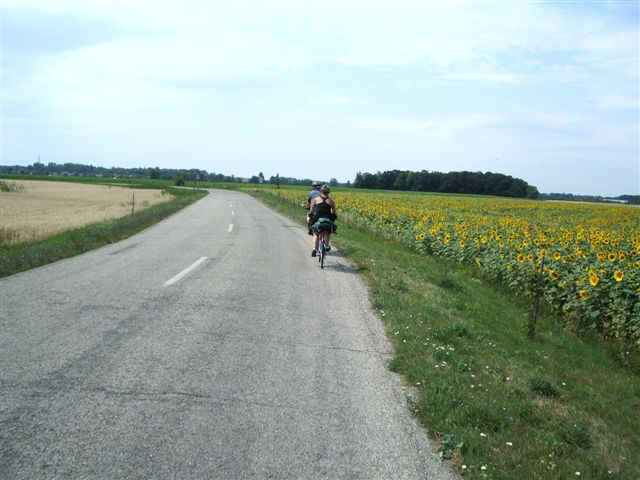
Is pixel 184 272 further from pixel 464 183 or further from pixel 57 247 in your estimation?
pixel 464 183

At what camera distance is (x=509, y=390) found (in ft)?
15.5

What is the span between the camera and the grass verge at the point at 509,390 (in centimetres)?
355

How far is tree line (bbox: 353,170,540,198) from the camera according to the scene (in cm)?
9662

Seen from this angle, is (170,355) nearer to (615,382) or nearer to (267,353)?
(267,353)

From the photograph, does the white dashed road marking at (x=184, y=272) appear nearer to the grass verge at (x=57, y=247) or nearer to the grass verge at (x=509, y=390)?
the grass verge at (x=57, y=247)

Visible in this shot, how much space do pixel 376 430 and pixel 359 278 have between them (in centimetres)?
647

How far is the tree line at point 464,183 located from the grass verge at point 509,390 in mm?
96180

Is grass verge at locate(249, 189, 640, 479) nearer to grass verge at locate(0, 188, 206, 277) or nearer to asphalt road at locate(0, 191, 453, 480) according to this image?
asphalt road at locate(0, 191, 453, 480)

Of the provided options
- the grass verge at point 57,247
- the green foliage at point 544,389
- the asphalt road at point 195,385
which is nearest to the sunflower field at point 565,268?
the green foliage at point 544,389

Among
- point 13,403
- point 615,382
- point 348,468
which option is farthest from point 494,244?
point 13,403

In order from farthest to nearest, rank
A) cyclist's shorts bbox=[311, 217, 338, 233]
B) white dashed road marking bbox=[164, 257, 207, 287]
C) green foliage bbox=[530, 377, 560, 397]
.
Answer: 1. cyclist's shorts bbox=[311, 217, 338, 233]
2. white dashed road marking bbox=[164, 257, 207, 287]
3. green foliage bbox=[530, 377, 560, 397]

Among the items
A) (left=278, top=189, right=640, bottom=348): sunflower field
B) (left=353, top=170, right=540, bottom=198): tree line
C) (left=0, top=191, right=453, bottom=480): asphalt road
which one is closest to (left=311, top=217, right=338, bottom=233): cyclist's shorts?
(left=0, top=191, right=453, bottom=480): asphalt road

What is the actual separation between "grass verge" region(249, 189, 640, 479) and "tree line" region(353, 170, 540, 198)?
96.2 metres

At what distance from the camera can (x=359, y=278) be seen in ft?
33.3
